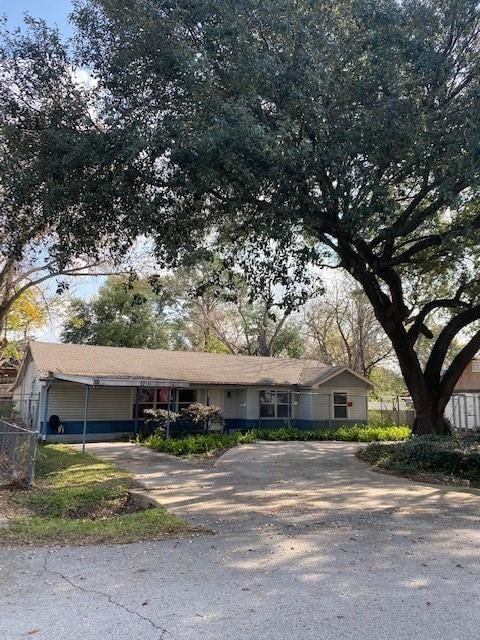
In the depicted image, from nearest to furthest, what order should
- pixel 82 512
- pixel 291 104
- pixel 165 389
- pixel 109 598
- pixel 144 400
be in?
pixel 109 598 → pixel 82 512 → pixel 291 104 → pixel 144 400 → pixel 165 389

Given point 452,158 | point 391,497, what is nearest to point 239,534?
point 391,497

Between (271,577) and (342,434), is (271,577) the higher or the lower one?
the lower one

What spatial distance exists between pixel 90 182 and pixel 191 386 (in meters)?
13.4

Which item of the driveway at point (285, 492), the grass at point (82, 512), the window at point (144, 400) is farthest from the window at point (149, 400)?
the grass at point (82, 512)

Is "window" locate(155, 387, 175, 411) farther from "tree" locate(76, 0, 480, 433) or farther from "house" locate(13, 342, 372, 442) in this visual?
"tree" locate(76, 0, 480, 433)

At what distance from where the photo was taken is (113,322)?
122 feet

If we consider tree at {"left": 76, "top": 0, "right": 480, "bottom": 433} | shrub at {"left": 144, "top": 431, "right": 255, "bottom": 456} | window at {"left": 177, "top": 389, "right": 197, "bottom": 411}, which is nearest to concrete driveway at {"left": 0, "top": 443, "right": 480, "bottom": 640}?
tree at {"left": 76, "top": 0, "right": 480, "bottom": 433}

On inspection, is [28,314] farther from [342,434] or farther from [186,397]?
[342,434]

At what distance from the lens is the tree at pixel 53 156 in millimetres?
9648

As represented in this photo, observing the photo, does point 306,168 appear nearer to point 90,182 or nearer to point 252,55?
point 252,55

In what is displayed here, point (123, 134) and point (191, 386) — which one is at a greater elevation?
point (123, 134)

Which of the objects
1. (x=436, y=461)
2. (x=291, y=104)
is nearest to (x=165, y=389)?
(x=436, y=461)

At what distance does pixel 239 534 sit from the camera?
6.79 metres

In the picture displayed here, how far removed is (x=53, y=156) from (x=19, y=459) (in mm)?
5540
